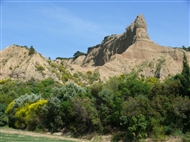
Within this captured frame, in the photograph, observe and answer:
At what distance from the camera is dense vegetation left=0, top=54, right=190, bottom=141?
32250 millimetres

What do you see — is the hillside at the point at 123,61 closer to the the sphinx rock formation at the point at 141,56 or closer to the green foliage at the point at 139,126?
the the sphinx rock formation at the point at 141,56

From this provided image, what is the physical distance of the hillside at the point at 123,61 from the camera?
301ft

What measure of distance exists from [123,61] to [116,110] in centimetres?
7184

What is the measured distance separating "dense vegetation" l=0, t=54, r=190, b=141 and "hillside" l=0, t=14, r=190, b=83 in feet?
120

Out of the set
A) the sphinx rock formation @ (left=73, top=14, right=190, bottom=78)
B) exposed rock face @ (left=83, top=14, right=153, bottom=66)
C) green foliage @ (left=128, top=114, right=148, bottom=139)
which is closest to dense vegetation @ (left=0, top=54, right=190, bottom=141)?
green foliage @ (left=128, top=114, right=148, bottom=139)

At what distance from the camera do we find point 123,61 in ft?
354

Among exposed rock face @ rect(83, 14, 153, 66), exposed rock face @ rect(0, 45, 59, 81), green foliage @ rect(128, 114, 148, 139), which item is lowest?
green foliage @ rect(128, 114, 148, 139)

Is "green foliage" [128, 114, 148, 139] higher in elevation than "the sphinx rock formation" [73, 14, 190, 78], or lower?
lower

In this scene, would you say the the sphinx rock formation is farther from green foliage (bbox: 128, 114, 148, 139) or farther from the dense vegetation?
green foliage (bbox: 128, 114, 148, 139)

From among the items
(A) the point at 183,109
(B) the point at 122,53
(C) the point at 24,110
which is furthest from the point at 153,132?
(B) the point at 122,53

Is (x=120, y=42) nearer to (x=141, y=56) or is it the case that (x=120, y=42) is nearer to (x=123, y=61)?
(x=123, y=61)

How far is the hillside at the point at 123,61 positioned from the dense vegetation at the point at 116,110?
3664 centimetres

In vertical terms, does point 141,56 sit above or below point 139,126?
above

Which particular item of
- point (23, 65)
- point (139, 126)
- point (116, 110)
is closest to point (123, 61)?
point (23, 65)
